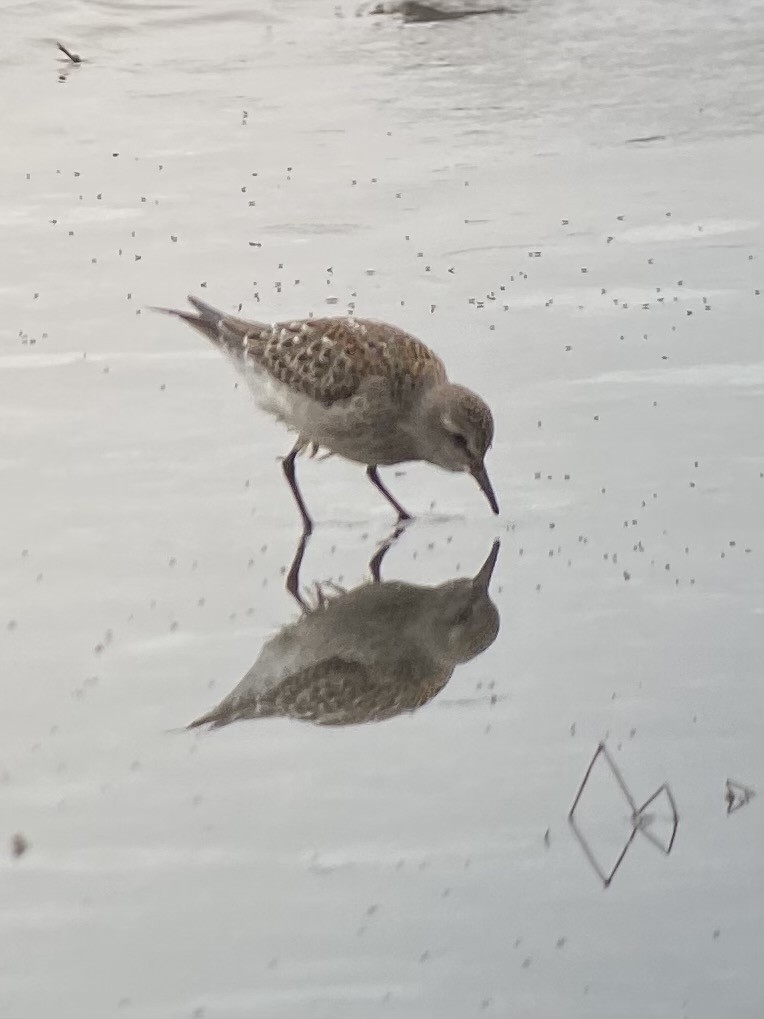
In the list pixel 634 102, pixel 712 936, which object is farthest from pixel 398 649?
pixel 634 102

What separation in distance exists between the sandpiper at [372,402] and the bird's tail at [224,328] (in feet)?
1.22

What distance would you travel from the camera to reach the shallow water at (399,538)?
579 cm

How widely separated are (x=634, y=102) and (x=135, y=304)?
229 inches

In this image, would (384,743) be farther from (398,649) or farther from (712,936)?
(712,936)

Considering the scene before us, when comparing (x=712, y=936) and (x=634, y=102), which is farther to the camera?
(x=634, y=102)

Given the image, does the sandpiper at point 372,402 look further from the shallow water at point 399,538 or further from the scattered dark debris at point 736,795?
the scattered dark debris at point 736,795

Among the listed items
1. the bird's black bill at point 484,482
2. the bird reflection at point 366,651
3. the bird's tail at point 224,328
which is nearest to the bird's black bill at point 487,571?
the bird reflection at point 366,651

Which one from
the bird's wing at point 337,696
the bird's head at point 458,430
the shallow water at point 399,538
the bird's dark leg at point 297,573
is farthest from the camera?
the bird's head at point 458,430

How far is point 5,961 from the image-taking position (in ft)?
18.6

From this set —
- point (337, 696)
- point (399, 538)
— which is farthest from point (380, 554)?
point (337, 696)

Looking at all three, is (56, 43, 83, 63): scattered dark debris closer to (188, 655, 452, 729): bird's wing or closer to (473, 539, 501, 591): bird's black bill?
(473, 539, 501, 591): bird's black bill

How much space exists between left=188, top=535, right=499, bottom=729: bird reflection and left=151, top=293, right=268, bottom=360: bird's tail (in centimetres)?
165

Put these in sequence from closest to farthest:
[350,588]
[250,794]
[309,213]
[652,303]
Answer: [250,794]
[350,588]
[652,303]
[309,213]

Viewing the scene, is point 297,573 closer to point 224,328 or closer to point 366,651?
point 366,651
